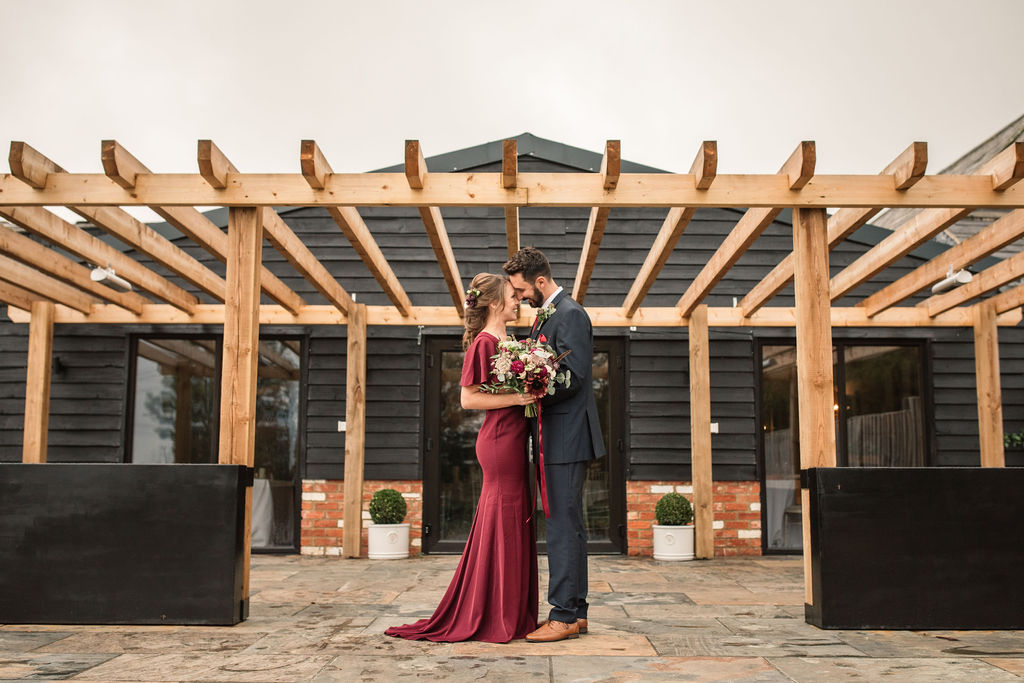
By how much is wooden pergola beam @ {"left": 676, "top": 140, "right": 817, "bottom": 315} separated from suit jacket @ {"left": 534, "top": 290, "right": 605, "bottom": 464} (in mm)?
1380

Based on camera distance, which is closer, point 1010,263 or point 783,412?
point 1010,263

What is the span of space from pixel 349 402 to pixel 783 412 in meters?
4.07

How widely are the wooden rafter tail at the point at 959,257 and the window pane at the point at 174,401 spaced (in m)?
6.02

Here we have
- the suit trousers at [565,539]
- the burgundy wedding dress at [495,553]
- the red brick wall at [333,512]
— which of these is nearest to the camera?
the suit trousers at [565,539]

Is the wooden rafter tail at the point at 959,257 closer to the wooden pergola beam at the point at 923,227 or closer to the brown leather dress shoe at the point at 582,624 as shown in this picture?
the wooden pergola beam at the point at 923,227

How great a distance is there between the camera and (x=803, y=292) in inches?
164

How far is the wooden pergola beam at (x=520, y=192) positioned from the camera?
13.4ft

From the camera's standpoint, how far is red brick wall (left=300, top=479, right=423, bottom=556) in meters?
7.36

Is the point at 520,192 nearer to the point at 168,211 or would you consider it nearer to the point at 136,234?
the point at 168,211

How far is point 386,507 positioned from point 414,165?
12.6 feet

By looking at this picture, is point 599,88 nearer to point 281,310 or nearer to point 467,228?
point 467,228

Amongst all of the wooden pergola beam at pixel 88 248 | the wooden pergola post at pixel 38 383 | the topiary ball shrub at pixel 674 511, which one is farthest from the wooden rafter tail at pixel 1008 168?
the wooden pergola post at pixel 38 383

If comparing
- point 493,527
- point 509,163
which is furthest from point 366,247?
point 493,527

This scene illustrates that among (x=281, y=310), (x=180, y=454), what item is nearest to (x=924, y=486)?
(x=281, y=310)
